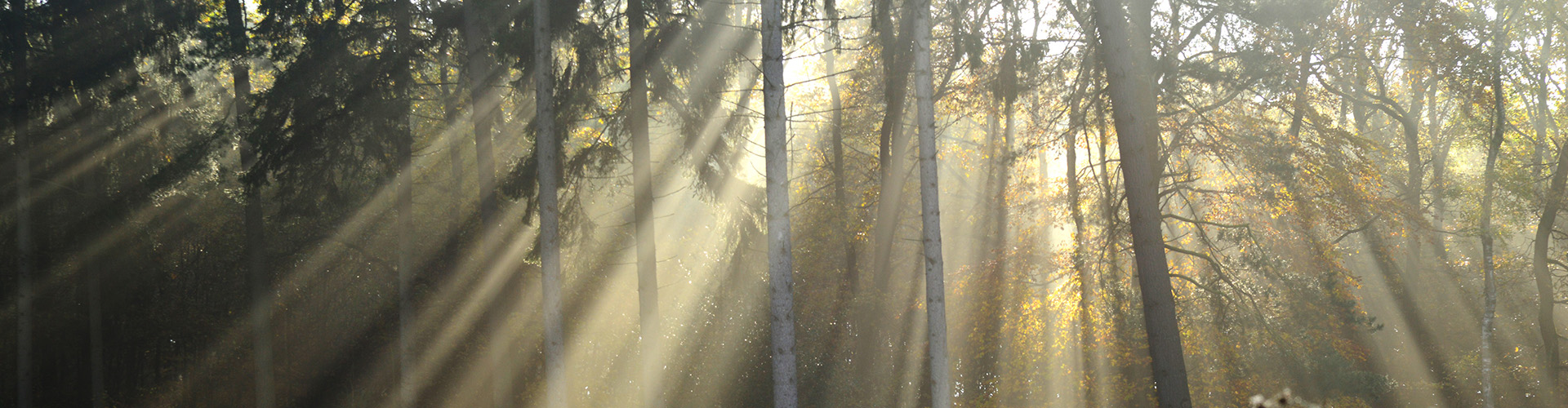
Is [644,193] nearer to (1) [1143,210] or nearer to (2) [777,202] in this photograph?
(2) [777,202]

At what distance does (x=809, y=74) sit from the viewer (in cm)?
1950

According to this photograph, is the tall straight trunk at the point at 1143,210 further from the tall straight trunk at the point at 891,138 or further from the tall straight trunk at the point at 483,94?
the tall straight trunk at the point at 483,94

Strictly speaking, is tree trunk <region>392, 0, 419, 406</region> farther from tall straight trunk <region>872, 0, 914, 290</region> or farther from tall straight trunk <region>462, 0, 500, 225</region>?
tall straight trunk <region>872, 0, 914, 290</region>

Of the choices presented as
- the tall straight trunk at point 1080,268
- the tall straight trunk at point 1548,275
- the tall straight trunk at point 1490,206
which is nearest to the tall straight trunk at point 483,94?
the tall straight trunk at point 1080,268

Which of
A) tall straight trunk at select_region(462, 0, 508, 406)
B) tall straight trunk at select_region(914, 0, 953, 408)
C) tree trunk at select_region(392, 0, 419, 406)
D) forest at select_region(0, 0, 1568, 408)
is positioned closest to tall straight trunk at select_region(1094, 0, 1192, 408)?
forest at select_region(0, 0, 1568, 408)

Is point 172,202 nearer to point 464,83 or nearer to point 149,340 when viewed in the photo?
point 149,340

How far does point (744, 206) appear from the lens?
12.9 m

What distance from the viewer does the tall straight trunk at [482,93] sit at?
35.5 ft

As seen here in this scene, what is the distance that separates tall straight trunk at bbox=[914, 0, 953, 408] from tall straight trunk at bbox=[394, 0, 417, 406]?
7044 mm

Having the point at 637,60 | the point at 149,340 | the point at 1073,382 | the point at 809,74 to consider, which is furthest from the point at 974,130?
the point at 149,340

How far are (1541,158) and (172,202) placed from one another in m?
28.1

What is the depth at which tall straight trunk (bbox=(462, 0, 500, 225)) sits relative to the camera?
10.8 m

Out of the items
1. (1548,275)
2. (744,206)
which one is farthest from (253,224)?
(1548,275)

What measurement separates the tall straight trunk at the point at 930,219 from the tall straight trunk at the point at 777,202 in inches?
55.7
